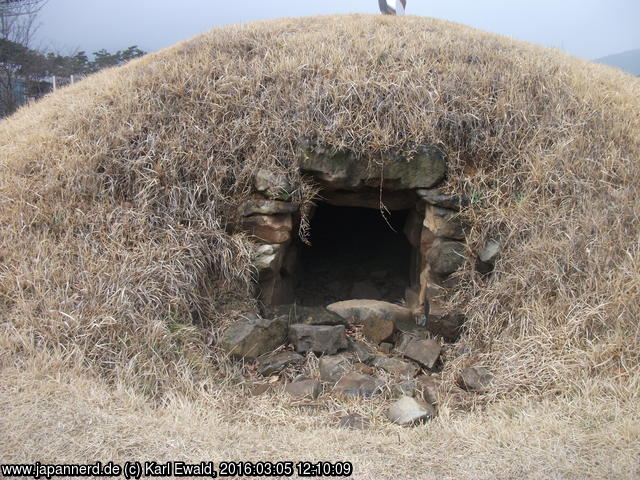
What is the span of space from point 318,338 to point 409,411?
1.14 meters

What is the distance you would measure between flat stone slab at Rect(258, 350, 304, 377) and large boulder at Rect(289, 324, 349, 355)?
4.1 inches

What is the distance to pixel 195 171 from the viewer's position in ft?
15.1

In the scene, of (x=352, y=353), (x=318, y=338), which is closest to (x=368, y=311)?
(x=352, y=353)

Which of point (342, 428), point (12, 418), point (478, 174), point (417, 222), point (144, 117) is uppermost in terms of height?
point (144, 117)

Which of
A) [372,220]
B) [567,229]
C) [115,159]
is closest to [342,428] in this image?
[567,229]

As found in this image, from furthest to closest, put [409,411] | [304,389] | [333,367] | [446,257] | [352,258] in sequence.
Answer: [352,258] → [446,257] → [333,367] → [304,389] → [409,411]

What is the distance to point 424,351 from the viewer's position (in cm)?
414

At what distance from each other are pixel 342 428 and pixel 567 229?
2.38 m

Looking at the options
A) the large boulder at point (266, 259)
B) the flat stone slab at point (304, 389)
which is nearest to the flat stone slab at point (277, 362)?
the flat stone slab at point (304, 389)

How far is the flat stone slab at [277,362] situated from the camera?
3982 millimetres

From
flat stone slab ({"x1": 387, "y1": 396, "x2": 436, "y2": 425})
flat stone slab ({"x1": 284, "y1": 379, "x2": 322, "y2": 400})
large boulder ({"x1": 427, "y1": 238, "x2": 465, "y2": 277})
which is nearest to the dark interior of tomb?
large boulder ({"x1": 427, "y1": 238, "x2": 465, "y2": 277})

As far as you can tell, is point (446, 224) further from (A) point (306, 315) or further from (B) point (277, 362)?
(B) point (277, 362)

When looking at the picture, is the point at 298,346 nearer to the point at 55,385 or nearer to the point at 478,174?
the point at 55,385

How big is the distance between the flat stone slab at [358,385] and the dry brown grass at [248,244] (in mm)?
186
